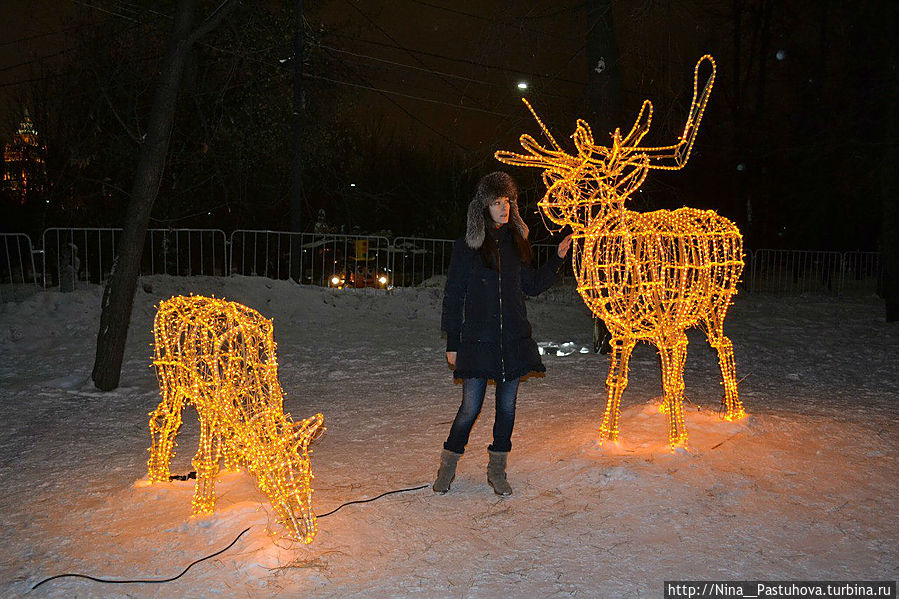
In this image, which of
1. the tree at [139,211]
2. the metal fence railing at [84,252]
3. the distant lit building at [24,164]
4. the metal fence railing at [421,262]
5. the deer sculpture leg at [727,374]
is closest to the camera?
the deer sculpture leg at [727,374]

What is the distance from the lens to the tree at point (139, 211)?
27.5 feet

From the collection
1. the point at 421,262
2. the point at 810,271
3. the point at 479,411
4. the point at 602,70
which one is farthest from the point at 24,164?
the point at 810,271

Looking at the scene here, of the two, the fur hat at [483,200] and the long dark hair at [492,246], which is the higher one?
the fur hat at [483,200]

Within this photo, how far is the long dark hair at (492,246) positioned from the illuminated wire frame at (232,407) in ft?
4.91

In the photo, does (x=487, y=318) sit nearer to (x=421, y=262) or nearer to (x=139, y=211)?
(x=139, y=211)

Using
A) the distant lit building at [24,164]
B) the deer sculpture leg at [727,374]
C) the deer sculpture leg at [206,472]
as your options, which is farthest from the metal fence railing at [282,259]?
the deer sculpture leg at [206,472]

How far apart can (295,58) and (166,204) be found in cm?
512

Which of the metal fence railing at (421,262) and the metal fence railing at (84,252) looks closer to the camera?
the metal fence railing at (84,252)

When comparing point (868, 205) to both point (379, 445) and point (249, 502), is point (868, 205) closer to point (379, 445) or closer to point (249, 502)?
point (379, 445)

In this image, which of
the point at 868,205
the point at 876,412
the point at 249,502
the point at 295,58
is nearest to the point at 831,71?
the point at 868,205

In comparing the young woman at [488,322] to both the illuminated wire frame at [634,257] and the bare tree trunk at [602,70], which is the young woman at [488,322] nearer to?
the illuminated wire frame at [634,257]

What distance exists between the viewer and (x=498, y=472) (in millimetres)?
Answer: 5008

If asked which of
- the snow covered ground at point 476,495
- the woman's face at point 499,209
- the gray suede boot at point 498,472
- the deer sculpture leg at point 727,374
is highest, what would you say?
the woman's face at point 499,209

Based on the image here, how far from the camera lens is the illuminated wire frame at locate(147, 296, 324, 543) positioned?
4.24 meters
